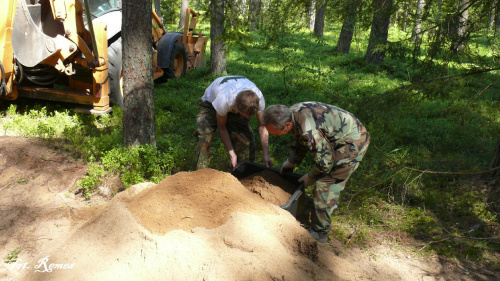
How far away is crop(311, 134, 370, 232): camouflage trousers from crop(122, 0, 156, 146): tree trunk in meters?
2.52

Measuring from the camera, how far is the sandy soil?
2615 millimetres

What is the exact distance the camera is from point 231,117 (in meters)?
4.53

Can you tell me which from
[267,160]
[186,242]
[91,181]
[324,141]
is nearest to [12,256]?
[91,181]

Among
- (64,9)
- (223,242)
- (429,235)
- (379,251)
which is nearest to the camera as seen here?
(223,242)

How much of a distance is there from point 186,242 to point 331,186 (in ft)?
5.54

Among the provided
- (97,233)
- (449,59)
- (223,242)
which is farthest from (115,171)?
(449,59)

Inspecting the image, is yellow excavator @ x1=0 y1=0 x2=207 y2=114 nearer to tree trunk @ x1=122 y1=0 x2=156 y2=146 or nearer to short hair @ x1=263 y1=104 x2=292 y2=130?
tree trunk @ x1=122 y1=0 x2=156 y2=146

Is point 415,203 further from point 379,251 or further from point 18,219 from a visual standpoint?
point 18,219

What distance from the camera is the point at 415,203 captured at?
15.7ft

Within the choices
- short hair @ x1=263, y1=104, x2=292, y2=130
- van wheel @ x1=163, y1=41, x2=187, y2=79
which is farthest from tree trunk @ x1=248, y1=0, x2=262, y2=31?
van wheel @ x1=163, y1=41, x2=187, y2=79

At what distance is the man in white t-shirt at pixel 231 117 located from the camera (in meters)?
3.79

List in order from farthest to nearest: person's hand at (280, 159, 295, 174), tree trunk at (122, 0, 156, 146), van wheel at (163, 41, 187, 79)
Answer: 1. van wheel at (163, 41, 187, 79)
2. tree trunk at (122, 0, 156, 146)
3. person's hand at (280, 159, 295, 174)

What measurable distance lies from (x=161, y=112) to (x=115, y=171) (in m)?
2.35

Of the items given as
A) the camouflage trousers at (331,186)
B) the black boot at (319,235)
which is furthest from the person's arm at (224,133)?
the black boot at (319,235)
